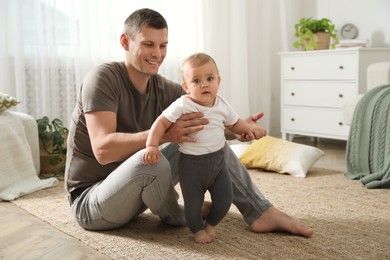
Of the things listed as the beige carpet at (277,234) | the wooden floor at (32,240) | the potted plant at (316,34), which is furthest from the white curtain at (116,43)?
the wooden floor at (32,240)

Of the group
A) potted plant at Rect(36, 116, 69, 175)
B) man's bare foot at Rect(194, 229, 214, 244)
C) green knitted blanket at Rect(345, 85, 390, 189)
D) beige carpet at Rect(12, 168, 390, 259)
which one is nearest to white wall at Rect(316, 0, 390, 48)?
green knitted blanket at Rect(345, 85, 390, 189)

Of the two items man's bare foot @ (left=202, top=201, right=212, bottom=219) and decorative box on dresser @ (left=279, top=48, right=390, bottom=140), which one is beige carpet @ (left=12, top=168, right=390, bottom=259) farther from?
decorative box on dresser @ (left=279, top=48, right=390, bottom=140)

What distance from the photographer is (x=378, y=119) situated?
9.26 ft

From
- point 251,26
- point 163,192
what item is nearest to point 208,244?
point 163,192

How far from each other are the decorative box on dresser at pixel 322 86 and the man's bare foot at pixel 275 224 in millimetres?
2092

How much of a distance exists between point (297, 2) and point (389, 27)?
932 millimetres

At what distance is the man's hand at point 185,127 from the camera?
164cm

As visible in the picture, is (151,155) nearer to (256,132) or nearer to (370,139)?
(256,132)

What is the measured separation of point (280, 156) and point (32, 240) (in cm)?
165

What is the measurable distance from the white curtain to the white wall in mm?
387

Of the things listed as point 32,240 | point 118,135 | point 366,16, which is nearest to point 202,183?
point 118,135

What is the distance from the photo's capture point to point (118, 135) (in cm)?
168

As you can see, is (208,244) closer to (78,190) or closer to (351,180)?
(78,190)

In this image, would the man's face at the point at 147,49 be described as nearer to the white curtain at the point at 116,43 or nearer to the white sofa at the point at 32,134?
the white sofa at the point at 32,134
